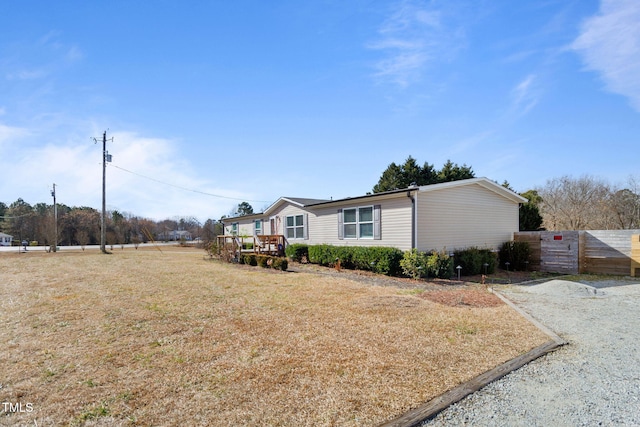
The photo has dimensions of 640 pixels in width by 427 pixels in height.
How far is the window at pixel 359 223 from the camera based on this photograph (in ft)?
40.6

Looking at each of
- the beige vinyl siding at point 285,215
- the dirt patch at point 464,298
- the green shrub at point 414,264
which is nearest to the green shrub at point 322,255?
the beige vinyl siding at point 285,215

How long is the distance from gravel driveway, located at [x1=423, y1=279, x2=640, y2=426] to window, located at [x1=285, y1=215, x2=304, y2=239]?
39.6ft

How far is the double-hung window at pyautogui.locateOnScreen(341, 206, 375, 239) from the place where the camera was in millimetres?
12711

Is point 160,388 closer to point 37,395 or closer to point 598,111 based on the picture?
point 37,395

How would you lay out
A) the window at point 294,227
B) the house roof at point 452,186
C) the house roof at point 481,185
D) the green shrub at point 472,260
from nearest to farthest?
the house roof at point 452,186, the house roof at point 481,185, the green shrub at point 472,260, the window at point 294,227

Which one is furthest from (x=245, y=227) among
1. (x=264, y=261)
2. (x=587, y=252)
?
(x=587, y=252)

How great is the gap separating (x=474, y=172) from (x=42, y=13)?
91.1 feet

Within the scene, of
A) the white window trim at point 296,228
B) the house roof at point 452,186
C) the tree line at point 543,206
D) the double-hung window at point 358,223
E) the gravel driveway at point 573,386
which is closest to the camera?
the gravel driveway at point 573,386

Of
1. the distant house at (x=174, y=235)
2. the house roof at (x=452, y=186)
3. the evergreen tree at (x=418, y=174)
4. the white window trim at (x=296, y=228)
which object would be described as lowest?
the distant house at (x=174, y=235)

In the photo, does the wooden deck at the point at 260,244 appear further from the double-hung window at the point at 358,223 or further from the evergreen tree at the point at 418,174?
the evergreen tree at the point at 418,174

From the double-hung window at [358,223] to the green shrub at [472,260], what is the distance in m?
3.22

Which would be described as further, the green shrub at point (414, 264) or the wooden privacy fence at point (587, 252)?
the wooden privacy fence at point (587, 252)

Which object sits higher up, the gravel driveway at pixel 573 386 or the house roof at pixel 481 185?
the house roof at pixel 481 185

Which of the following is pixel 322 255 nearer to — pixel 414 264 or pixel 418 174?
pixel 414 264
